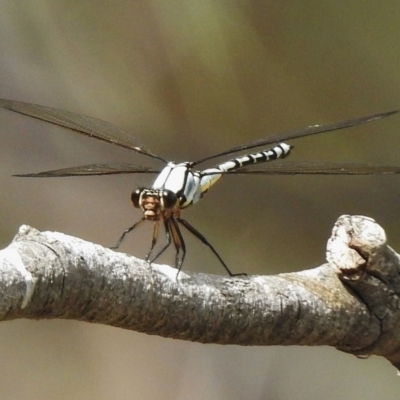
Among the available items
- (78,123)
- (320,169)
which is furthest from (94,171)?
(320,169)

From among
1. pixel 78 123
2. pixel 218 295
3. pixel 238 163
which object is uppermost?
pixel 78 123

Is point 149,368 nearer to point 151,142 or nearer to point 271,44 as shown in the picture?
point 151,142

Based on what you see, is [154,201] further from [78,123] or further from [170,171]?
[78,123]

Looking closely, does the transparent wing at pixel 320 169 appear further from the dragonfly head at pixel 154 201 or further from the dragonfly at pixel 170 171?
the dragonfly head at pixel 154 201

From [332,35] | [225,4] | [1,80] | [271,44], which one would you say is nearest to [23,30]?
[1,80]

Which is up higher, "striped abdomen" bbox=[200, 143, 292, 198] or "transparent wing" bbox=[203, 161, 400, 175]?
"striped abdomen" bbox=[200, 143, 292, 198]

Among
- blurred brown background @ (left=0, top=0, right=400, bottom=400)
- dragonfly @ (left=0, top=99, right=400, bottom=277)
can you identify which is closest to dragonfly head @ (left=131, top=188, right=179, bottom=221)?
dragonfly @ (left=0, top=99, right=400, bottom=277)

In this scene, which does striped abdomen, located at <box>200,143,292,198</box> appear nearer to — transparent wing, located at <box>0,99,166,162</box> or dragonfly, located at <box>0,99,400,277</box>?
dragonfly, located at <box>0,99,400,277</box>
